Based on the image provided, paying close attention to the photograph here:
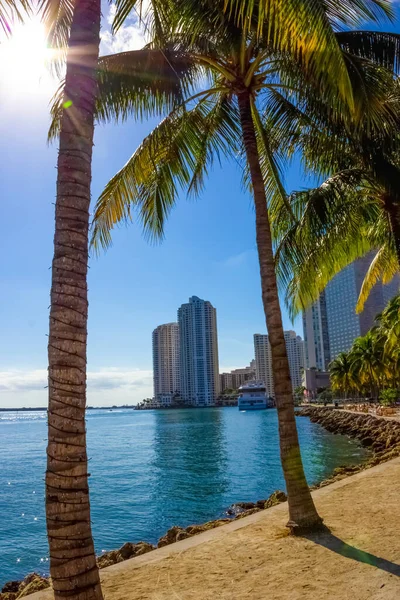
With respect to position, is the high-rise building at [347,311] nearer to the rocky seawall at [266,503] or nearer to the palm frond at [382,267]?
the rocky seawall at [266,503]

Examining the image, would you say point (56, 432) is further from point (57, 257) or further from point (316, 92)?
point (316, 92)

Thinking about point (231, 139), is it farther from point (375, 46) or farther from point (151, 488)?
point (151, 488)

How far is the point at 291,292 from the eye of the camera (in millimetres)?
11234

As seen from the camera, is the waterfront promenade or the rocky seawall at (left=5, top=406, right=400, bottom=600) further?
the rocky seawall at (left=5, top=406, right=400, bottom=600)

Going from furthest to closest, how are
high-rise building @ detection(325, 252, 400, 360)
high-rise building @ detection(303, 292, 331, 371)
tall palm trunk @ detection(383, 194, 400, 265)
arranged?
high-rise building @ detection(303, 292, 331, 371), high-rise building @ detection(325, 252, 400, 360), tall palm trunk @ detection(383, 194, 400, 265)

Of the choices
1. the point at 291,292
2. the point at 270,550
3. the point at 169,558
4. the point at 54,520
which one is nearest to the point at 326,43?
the point at 54,520

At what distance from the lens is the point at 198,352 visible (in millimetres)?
175375

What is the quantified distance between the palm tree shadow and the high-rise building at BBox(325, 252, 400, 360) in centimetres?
8730

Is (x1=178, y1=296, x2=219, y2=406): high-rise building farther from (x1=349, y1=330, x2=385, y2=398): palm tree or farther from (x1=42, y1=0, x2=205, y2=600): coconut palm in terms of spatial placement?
(x1=42, y1=0, x2=205, y2=600): coconut palm

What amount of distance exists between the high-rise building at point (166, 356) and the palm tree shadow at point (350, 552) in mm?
175334

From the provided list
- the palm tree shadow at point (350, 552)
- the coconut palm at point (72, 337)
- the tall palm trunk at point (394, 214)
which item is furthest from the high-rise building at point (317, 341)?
the coconut palm at point (72, 337)

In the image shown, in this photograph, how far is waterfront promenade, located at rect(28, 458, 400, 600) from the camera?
191 inches

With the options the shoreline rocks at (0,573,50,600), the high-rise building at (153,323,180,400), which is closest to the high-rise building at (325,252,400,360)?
the high-rise building at (153,323,180,400)

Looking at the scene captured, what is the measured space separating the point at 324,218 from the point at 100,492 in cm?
1791
